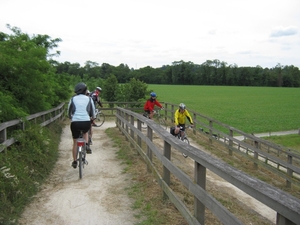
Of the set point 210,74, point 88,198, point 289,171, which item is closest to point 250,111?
point 289,171

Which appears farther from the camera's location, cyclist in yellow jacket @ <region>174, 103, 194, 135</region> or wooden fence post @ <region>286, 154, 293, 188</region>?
cyclist in yellow jacket @ <region>174, 103, 194, 135</region>

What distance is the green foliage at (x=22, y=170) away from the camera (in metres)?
4.62

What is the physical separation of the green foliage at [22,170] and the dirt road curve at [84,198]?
16cm

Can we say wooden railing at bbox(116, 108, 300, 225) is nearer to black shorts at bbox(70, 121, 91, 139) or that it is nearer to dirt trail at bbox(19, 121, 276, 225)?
dirt trail at bbox(19, 121, 276, 225)

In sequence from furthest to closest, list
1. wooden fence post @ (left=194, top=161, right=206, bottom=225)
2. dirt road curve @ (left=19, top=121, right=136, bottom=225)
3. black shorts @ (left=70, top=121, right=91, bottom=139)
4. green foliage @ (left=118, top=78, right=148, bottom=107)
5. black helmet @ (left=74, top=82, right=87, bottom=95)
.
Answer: green foliage @ (left=118, top=78, right=148, bottom=107)
black helmet @ (left=74, top=82, right=87, bottom=95)
black shorts @ (left=70, top=121, right=91, bottom=139)
dirt road curve @ (left=19, top=121, right=136, bottom=225)
wooden fence post @ (left=194, top=161, right=206, bottom=225)

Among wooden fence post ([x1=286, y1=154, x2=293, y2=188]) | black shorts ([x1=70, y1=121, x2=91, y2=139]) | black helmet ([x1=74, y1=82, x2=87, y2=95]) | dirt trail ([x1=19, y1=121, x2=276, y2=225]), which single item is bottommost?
wooden fence post ([x1=286, y1=154, x2=293, y2=188])

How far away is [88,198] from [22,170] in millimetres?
1290

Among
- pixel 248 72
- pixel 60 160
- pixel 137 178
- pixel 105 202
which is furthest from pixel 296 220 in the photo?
pixel 248 72

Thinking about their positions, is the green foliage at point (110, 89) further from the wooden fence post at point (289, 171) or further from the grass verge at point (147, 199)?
the grass verge at point (147, 199)

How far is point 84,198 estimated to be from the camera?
5.47 metres

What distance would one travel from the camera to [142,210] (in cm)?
493

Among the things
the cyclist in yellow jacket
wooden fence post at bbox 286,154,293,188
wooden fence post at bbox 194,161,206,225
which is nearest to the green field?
the cyclist in yellow jacket

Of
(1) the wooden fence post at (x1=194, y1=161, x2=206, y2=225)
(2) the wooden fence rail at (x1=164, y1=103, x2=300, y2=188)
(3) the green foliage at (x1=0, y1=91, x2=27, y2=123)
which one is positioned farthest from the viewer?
(2) the wooden fence rail at (x1=164, y1=103, x2=300, y2=188)

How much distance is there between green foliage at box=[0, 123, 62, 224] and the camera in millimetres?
4625
